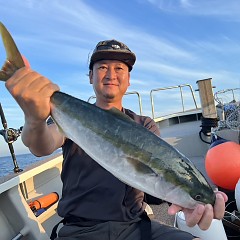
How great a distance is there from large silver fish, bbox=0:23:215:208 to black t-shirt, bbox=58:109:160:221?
759 millimetres

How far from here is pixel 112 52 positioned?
2.74 m

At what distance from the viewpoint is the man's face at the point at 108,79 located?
2.75 meters

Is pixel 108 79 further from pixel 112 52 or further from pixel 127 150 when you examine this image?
pixel 127 150

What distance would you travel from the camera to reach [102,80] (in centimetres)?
275

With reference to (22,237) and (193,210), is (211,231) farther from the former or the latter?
(22,237)

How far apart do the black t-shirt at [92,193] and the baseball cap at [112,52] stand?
859 millimetres

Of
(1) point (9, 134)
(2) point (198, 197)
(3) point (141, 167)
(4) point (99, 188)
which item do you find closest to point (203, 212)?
(2) point (198, 197)

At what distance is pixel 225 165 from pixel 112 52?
301 centimetres

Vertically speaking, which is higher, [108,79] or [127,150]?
[108,79]

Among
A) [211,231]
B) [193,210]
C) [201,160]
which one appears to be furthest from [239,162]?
[193,210]

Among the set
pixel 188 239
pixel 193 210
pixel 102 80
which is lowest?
pixel 188 239

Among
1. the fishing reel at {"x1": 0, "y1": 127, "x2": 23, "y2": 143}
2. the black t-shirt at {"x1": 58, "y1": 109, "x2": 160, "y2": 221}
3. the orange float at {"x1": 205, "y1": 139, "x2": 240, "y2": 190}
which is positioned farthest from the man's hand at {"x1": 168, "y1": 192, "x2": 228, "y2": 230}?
the orange float at {"x1": 205, "y1": 139, "x2": 240, "y2": 190}

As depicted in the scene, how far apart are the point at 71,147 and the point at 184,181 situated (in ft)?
4.06

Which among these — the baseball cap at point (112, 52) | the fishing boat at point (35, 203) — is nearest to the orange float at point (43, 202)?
the fishing boat at point (35, 203)
